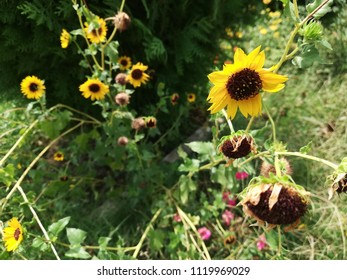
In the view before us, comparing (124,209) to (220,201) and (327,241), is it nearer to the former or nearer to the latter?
(220,201)

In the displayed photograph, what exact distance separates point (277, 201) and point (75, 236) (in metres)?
0.76

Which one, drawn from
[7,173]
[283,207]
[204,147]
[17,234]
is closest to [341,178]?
[283,207]

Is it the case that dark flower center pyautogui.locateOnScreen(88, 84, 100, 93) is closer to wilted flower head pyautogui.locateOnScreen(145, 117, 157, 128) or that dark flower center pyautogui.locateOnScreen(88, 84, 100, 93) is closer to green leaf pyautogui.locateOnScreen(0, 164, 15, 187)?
wilted flower head pyautogui.locateOnScreen(145, 117, 157, 128)

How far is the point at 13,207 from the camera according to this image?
1355 millimetres

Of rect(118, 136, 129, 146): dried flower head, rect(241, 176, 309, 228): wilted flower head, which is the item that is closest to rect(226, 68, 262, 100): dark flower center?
rect(241, 176, 309, 228): wilted flower head

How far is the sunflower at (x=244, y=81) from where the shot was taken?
0.91 metres

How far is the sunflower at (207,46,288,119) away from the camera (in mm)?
912

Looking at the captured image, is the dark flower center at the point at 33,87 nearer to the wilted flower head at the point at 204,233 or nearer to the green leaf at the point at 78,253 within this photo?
the green leaf at the point at 78,253

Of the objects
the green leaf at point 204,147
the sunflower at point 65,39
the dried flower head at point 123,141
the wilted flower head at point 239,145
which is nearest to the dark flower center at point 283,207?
the wilted flower head at point 239,145

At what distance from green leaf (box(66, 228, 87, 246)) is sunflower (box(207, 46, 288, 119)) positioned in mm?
649

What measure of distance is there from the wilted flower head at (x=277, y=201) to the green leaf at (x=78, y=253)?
0.63 meters

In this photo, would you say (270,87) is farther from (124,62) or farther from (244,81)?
(124,62)

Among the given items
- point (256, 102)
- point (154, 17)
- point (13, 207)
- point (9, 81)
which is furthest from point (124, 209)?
point (256, 102)
